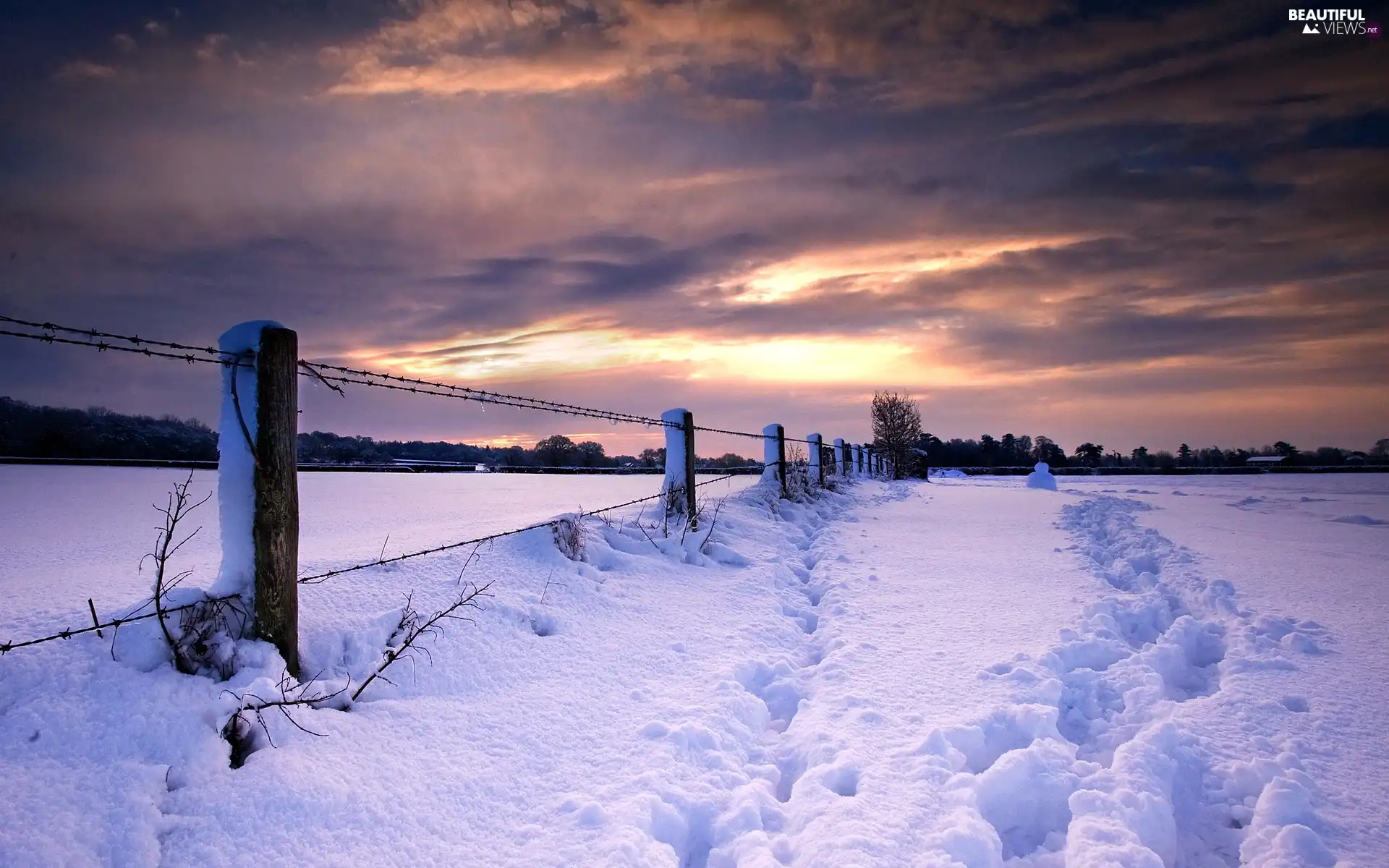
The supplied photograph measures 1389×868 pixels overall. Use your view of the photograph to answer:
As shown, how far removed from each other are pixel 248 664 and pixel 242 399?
1147 millimetres

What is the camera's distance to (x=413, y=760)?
2537 mm

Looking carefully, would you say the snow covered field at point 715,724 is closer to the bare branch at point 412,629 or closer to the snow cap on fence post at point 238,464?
the bare branch at point 412,629

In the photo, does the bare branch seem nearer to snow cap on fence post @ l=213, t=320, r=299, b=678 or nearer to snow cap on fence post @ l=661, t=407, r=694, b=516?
snow cap on fence post @ l=213, t=320, r=299, b=678

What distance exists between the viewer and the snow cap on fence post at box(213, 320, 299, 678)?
2.70m

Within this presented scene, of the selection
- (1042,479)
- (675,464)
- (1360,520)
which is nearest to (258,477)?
(675,464)

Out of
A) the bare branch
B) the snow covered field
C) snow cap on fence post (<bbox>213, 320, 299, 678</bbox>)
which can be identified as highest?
snow cap on fence post (<bbox>213, 320, 299, 678</bbox>)

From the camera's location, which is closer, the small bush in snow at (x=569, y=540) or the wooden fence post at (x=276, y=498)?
the wooden fence post at (x=276, y=498)

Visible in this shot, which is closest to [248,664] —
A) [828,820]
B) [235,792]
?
[235,792]

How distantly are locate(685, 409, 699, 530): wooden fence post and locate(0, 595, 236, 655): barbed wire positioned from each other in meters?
4.67

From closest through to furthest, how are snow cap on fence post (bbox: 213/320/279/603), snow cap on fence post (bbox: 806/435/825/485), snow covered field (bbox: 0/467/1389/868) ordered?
1. snow covered field (bbox: 0/467/1389/868)
2. snow cap on fence post (bbox: 213/320/279/603)
3. snow cap on fence post (bbox: 806/435/825/485)

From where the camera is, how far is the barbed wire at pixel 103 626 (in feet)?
7.37

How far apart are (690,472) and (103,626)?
546 centimetres

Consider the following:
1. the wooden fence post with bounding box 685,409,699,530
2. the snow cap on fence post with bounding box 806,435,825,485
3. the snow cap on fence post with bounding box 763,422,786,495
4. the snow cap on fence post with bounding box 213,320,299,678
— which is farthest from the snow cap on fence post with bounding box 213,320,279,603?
the snow cap on fence post with bounding box 806,435,825,485

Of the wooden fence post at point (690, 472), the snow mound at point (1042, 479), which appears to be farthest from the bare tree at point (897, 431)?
the wooden fence post at point (690, 472)
